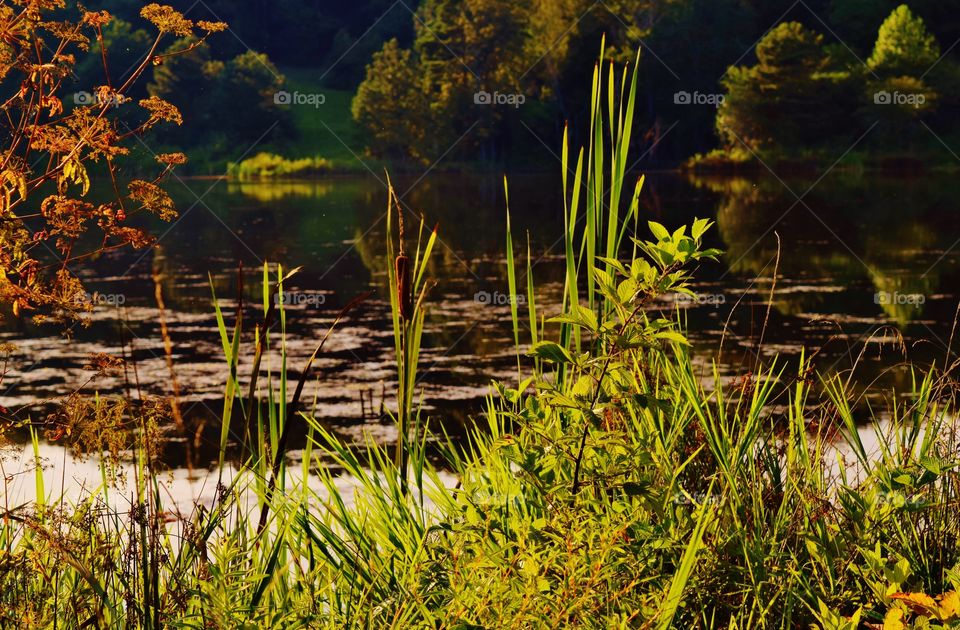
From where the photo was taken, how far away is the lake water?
732 centimetres

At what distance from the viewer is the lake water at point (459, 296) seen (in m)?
7.32

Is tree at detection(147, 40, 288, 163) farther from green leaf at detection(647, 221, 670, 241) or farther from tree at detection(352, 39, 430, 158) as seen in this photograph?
green leaf at detection(647, 221, 670, 241)

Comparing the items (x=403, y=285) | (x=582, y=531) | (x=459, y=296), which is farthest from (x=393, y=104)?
(x=582, y=531)

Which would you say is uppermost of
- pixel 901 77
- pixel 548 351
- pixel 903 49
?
pixel 903 49

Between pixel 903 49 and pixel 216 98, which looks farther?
pixel 216 98

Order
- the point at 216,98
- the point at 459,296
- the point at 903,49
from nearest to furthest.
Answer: the point at 459,296
the point at 903,49
the point at 216,98

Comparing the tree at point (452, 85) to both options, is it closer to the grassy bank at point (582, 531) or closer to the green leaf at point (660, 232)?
the grassy bank at point (582, 531)

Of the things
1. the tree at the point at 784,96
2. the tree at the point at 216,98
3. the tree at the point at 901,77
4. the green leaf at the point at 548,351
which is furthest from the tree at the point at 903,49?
the green leaf at the point at 548,351

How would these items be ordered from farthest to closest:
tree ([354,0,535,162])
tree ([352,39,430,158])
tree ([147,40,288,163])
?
tree ([147,40,288,163]), tree ([352,39,430,158]), tree ([354,0,535,162])

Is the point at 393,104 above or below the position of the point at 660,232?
above

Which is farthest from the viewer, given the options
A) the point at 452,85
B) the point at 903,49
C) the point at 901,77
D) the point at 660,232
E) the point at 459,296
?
the point at 452,85

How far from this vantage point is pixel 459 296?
38.5 ft

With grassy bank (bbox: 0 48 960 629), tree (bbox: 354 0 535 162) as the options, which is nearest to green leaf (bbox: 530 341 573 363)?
grassy bank (bbox: 0 48 960 629)

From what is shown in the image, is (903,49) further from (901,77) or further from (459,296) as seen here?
(459,296)
